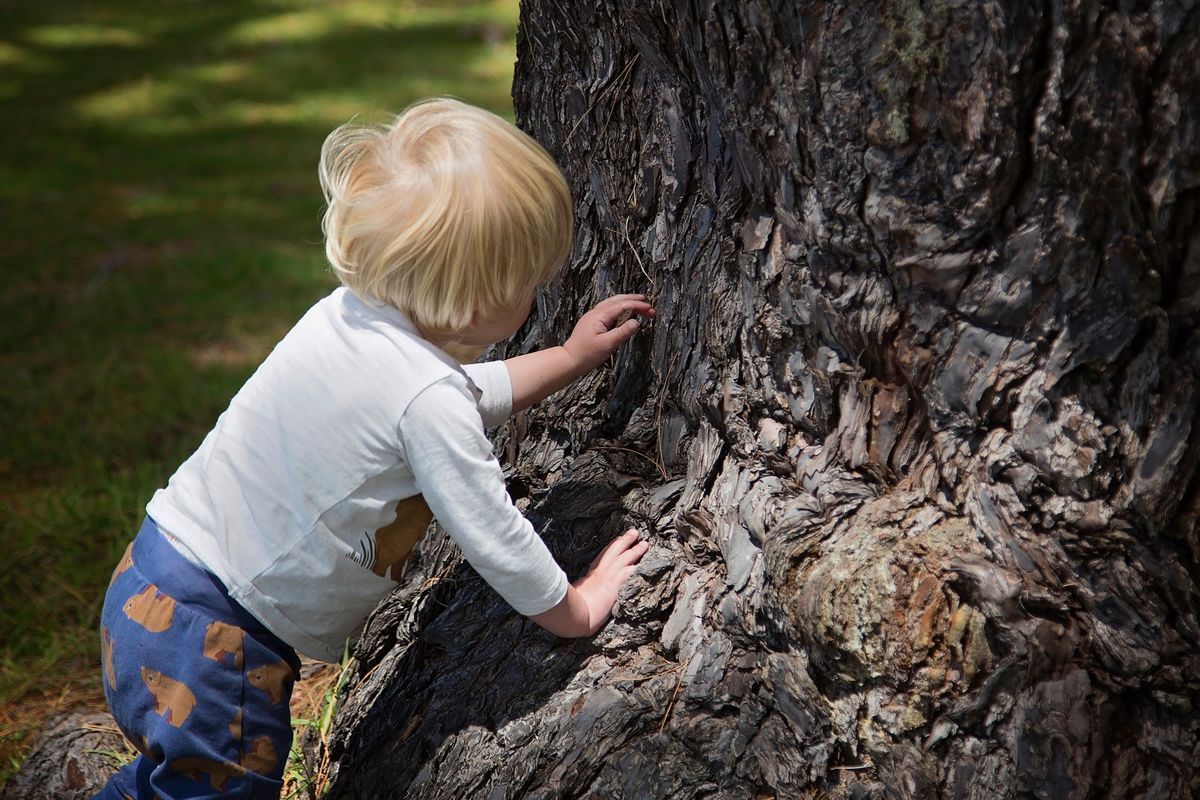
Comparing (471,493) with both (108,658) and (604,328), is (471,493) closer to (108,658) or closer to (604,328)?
(604,328)

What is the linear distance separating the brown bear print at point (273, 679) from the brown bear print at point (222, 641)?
1.5 inches

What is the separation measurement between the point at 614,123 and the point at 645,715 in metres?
1.08

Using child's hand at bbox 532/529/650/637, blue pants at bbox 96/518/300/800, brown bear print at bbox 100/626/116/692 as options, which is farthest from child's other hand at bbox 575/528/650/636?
brown bear print at bbox 100/626/116/692

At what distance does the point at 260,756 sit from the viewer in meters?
1.86

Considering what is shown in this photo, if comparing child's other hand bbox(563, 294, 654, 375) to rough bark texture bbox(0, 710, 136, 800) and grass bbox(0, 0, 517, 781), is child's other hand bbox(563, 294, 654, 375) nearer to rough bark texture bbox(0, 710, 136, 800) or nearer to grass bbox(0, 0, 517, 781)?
rough bark texture bbox(0, 710, 136, 800)

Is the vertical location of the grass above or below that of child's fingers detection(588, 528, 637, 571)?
below

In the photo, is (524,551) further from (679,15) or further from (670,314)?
(679,15)

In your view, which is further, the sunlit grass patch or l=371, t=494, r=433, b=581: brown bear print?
the sunlit grass patch

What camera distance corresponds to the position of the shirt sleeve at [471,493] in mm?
1700

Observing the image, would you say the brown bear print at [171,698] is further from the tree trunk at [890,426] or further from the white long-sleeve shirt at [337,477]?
the tree trunk at [890,426]

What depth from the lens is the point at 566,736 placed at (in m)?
1.77

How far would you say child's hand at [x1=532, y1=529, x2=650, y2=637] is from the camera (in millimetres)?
1835

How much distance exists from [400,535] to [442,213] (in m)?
0.59

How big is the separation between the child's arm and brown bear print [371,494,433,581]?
1.00 ft
